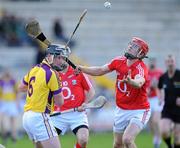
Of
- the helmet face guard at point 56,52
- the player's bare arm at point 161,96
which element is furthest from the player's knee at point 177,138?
the helmet face guard at point 56,52

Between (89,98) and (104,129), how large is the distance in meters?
10.5

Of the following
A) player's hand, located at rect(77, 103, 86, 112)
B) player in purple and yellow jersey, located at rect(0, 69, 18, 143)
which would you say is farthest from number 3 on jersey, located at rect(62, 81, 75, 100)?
player in purple and yellow jersey, located at rect(0, 69, 18, 143)

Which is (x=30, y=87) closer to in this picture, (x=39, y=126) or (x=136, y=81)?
(x=39, y=126)

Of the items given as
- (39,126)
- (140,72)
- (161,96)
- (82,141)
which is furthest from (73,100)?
(161,96)

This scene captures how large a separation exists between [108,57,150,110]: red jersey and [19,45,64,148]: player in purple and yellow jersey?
6.32 feet

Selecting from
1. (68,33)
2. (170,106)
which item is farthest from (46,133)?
(68,33)

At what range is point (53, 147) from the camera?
35.7 feet

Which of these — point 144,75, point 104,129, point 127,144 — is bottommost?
point 104,129

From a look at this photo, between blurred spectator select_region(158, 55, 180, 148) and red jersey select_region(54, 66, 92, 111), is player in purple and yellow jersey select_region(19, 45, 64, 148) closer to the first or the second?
red jersey select_region(54, 66, 92, 111)

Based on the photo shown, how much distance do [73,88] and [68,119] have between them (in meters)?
0.53

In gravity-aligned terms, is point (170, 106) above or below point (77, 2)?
below

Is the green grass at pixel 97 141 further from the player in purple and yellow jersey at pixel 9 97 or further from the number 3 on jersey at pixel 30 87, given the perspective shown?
the number 3 on jersey at pixel 30 87

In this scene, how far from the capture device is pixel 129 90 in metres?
12.6

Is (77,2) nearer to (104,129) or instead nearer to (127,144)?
(104,129)
